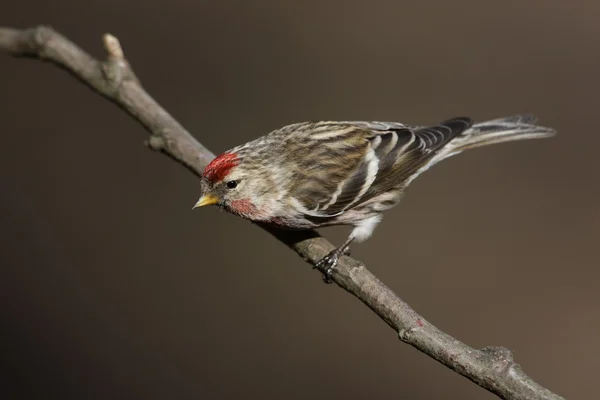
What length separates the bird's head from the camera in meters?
2.76

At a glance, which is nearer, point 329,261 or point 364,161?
point 329,261

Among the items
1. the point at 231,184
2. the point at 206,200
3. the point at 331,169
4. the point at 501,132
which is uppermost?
the point at 501,132

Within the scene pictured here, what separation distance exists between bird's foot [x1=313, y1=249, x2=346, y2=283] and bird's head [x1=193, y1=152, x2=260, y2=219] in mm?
332

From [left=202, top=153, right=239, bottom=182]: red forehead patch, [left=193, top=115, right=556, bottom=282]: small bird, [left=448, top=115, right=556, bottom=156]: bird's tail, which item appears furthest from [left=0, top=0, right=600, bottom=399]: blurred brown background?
[left=202, top=153, right=239, bottom=182]: red forehead patch

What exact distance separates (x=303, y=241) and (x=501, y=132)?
3.70 feet

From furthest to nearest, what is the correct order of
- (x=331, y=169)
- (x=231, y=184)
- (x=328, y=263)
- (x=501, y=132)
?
(x=501, y=132) < (x=331, y=169) < (x=231, y=184) < (x=328, y=263)

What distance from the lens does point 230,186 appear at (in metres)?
2.84

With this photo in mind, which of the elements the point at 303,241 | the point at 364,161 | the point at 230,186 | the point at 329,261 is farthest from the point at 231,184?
the point at 364,161

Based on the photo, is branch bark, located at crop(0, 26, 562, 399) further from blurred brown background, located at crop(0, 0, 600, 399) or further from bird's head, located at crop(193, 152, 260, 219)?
blurred brown background, located at crop(0, 0, 600, 399)

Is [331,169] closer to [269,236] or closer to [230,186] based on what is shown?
[230,186]

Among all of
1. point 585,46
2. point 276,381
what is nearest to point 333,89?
point 585,46

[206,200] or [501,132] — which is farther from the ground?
[501,132]

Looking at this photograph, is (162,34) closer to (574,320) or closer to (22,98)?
(22,98)

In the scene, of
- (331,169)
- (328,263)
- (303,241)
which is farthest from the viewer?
(331,169)
